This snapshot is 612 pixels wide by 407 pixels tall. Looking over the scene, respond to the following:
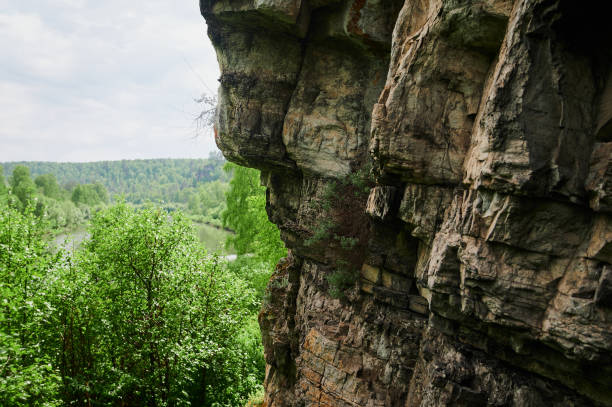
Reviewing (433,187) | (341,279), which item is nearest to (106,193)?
(341,279)

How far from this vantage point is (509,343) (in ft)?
17.9

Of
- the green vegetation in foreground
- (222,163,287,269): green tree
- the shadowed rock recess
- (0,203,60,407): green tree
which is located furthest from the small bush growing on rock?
(222,163,287,269): green tree

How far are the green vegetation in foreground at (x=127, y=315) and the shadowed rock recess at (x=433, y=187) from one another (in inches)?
102

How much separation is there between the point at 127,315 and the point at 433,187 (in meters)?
9.47

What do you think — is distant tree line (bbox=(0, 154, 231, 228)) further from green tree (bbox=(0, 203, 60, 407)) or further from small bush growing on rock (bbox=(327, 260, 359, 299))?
small bush growing on rock (bbox=(327, 260, 359, 299))

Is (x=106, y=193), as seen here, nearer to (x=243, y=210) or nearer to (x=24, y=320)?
(x=243, y=210)

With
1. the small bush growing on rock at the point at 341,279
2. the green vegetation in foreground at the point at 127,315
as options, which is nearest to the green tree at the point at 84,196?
the green vegetation in foreground at the point at 127,315

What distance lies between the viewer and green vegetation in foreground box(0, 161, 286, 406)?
9.01 m

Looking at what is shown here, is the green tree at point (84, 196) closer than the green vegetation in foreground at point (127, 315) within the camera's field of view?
No

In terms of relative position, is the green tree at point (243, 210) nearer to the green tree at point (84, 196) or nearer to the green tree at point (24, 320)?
the green tree at point (24, 320)

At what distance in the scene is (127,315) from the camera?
10703 mm

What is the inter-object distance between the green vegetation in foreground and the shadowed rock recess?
2582 mm

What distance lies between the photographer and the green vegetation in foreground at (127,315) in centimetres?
901

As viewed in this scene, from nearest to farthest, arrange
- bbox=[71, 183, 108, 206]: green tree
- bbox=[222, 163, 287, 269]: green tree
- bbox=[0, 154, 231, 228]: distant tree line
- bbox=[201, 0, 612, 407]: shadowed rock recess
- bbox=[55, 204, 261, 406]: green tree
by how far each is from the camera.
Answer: bbox=[201, 0, 612, 407]: shadowed rock recess
bbox=[55, 204, 261, 406]: green tree
bbox=[222, 163, 287, 269]: green tree
bbox=[0, 154, 231, 228]: distant tree line
bbox=[71, 183, 108, 206]: green tree
